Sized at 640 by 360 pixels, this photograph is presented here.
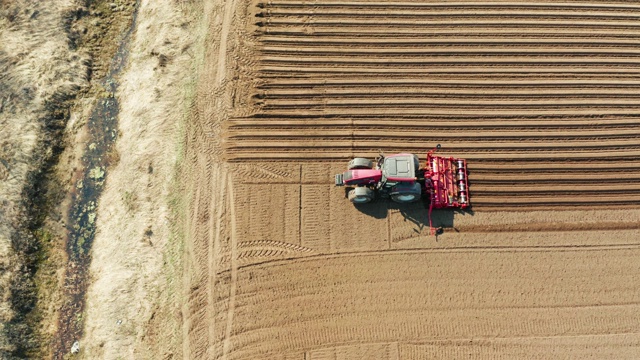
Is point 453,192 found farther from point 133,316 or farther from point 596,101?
point 133,316

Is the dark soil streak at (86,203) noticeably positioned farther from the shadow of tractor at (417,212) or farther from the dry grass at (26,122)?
the shadow of tractor at (417,212)

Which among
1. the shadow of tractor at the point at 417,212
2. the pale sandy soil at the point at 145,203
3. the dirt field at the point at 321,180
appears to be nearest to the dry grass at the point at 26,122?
the dirt field at the point at 321,180

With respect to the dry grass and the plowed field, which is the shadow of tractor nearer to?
the plowed field

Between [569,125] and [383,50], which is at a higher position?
[383,50]

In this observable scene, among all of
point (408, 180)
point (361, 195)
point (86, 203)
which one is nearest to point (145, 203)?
point (86, 203)

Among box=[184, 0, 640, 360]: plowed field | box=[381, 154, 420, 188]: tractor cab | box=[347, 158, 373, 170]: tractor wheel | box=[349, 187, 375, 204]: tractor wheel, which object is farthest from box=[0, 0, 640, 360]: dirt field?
box=[381, 154, 420, 188]: tractor cab

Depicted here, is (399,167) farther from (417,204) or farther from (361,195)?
(417,204)

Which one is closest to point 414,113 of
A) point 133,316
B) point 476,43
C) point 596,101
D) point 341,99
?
point 341,99
